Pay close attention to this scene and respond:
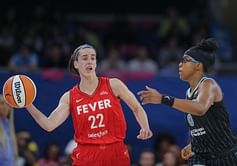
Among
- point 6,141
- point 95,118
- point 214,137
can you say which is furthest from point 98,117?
point 6,141

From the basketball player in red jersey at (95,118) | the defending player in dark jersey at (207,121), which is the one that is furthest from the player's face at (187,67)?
the basketball player in red jersey at (95,118)

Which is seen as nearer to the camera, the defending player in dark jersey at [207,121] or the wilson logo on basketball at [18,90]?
the defending player in dark jersey at [207,121]

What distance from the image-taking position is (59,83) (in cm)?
1329

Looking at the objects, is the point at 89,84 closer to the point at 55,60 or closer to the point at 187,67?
the point at 187,67

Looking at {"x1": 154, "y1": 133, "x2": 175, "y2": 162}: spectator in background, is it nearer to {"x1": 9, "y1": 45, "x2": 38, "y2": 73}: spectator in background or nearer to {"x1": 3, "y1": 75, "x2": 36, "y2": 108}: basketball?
{"x1": 9, "y1": 45, "x2": 38, "y2": 73}: spectator in background

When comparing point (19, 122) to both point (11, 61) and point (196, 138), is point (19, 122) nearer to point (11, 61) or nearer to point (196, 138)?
point (11, 61)

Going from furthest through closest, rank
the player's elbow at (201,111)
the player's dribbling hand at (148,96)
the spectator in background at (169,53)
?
the spectator in background at (169,53) < the player's elbow at (201,111) < the player's dribbling hand at (148,96)

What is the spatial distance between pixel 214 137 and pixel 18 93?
214 centimetres

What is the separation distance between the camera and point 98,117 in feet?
27.1

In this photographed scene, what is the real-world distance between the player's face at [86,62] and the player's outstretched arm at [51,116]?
0.33 meters

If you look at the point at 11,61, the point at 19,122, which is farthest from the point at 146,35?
the point at 19,122

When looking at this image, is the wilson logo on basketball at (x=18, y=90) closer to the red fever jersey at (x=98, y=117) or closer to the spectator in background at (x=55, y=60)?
the red fever jersey at (x=98, y=117)

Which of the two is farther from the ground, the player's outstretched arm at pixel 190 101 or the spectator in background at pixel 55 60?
the spectator in background at pixel 55 60

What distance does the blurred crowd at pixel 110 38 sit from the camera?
48.7ft
